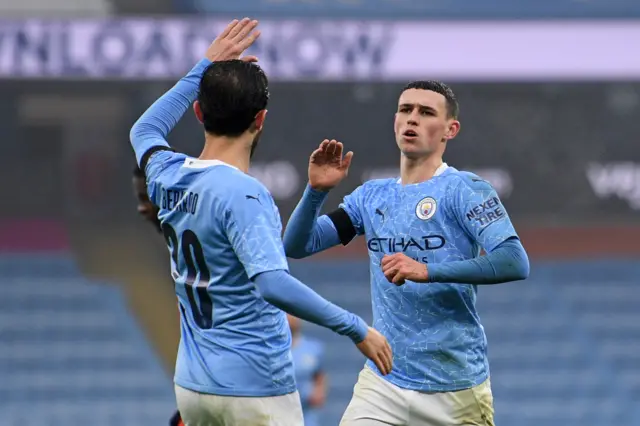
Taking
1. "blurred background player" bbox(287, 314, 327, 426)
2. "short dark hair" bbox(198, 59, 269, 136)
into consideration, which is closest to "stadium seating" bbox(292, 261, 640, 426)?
"blurred background player" bbox(287, 314, 327, 426)

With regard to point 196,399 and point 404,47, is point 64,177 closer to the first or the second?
point 404,47

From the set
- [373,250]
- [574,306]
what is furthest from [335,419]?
[373,250]

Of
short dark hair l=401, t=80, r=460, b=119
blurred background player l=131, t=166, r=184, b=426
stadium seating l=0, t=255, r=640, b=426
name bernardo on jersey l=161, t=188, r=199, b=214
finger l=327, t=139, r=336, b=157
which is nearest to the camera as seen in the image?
name bernardo on jersey l=161, t=188, r=199, b=214

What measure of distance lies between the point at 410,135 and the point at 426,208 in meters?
0.32

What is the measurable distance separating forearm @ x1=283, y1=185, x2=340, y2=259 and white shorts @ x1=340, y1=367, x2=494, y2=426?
61 cm

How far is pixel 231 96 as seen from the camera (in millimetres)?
3789

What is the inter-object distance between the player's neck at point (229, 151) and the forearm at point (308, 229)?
2.77 ft

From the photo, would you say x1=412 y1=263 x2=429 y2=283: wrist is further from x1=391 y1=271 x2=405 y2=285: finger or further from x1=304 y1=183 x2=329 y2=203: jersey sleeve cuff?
x1=304 y1=183 x2=329 y2=203: jersey sleeve cuff

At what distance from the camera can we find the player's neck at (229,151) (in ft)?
12.7

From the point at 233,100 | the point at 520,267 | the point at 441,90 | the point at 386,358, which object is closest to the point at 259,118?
the point at 233,100

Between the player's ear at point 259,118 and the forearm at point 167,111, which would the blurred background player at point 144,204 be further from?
the player's ear at point 259,118

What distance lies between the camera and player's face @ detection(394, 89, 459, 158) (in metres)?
4.88

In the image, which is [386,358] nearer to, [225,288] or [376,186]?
[225,288]

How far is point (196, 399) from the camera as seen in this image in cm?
383
